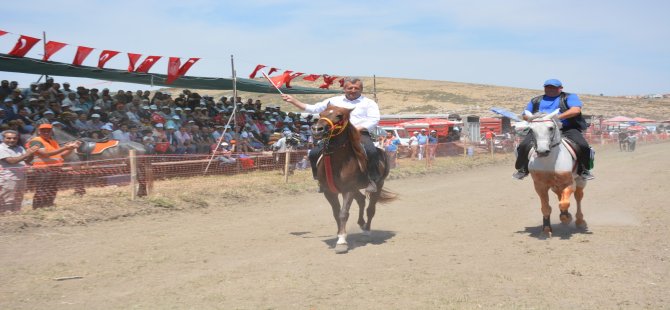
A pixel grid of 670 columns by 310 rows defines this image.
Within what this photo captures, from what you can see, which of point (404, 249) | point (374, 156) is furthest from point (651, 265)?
point (374, 156)

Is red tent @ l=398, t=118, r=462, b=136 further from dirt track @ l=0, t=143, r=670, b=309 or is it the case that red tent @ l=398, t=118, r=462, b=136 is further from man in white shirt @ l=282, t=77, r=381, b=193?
man in white shirt @ l=282, t=77, r=381, b=193

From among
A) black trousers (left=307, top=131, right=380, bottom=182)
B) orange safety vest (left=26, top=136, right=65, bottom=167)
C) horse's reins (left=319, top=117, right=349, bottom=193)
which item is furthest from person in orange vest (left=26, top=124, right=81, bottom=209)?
horse's reins (left=319, top=117, right=349, bottom=193)

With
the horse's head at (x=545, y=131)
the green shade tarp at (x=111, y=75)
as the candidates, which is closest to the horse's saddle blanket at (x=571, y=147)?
the horse's head at (x=545, y=131)

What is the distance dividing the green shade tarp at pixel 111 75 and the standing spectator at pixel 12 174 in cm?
459

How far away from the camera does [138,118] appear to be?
59.3 feet

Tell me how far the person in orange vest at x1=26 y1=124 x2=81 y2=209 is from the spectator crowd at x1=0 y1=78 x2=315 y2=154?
8.37ft

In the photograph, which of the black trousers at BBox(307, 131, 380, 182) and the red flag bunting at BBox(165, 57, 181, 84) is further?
the red flag bunting at BBox(165, 57, 181, 84)

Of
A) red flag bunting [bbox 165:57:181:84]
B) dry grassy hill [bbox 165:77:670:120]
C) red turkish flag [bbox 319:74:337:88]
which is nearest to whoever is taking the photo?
red flag bunting [bbox 165:57:181:84]

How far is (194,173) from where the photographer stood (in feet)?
50.4

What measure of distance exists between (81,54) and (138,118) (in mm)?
2716

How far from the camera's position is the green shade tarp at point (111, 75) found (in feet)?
Answer: 51.3

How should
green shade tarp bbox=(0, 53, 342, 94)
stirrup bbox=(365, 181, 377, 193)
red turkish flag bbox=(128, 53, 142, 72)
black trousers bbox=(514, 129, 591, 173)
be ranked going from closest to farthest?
stirrup bbox=(365, 181, 377, 193) → black trousers bbox=(514, 129, 591, 173) → green shade tarp bbox=(0, 53, 342, 94) → red turkish flag bbox=(128, 53, 142, 72)

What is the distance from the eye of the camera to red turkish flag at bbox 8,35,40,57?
46.5ft

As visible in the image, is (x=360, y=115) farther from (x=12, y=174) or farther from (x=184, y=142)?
(x=184, y=142)
